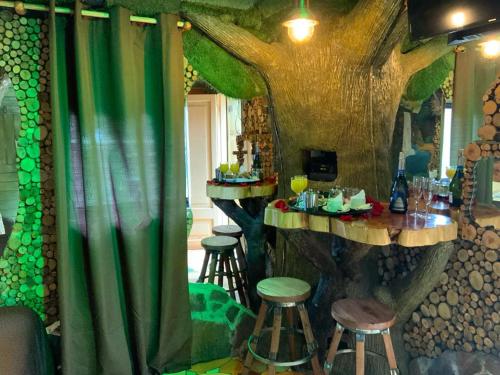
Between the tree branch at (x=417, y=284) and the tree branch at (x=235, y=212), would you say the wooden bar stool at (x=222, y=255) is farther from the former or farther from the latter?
the tree branch at (x=417, y=284)

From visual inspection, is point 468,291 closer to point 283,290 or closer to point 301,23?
point 283,290

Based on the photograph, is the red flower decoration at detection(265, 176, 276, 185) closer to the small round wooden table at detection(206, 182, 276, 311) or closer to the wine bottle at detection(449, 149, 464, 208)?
the small round wooden table at detection(206, 182, 276, 311)

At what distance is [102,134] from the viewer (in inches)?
97.0

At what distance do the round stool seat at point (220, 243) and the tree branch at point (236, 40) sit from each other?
4.62 ft

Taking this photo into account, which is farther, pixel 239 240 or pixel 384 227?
pixel 239 240

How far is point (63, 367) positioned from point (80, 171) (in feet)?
3.48

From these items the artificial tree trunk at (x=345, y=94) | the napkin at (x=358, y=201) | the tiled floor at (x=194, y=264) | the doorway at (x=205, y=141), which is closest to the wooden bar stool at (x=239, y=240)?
the tiled floor at (x=194, y=264)

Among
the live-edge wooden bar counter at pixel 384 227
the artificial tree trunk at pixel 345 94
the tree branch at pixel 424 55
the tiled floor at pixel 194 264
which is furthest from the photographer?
the tiled floor at pixel 194 264

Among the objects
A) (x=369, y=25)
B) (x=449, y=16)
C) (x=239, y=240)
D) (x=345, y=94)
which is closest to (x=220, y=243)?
(x=239, y=240)

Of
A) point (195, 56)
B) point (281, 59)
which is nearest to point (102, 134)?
point (195, 56)

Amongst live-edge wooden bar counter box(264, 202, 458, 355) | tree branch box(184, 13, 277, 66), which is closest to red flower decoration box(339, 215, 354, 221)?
live-edge wooden bar counter box(264, 202, 458, 355)

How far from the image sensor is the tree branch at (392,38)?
7.69 feet

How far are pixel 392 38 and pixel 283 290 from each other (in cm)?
152

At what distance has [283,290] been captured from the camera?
236 cm
